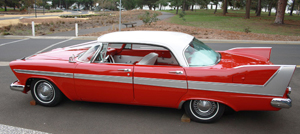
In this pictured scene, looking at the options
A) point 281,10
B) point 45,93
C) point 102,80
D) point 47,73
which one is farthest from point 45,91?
point 281,10

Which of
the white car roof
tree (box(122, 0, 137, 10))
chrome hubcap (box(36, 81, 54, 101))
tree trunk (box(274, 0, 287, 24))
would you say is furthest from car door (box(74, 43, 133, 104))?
tree (box(122, 0, 137, 10))

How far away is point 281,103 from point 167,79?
5.40 feet

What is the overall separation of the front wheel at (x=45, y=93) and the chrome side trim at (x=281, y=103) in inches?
139

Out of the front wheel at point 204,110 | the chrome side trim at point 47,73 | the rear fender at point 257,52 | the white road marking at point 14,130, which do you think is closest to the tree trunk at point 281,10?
the rear fender at point 257,52

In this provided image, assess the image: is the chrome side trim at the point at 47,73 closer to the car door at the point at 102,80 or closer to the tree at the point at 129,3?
the car door at the point at 102,80

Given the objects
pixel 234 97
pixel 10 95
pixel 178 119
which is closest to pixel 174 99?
pixel 178 119

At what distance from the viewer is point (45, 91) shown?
4.46m

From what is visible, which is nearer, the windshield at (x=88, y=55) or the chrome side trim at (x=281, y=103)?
the chrome side trim at (x=281, y=103)

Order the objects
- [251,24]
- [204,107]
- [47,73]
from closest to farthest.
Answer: [204,107], [47,73], [251,24]

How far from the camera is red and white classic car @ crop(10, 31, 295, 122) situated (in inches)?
137

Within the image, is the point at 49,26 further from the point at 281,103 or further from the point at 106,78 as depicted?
the point at 281,103

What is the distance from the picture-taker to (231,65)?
3.82m

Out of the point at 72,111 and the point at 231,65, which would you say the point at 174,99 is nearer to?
the point at 231,65

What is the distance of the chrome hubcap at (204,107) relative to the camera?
12.3ft
